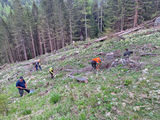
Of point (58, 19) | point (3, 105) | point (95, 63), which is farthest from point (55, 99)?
point (58, 19)

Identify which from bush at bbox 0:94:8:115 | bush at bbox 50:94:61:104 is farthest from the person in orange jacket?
bush at bbox 0:94:8:115

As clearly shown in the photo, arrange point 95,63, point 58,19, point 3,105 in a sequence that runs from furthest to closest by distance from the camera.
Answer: point 58,19 → point 95,63 → point 3,105

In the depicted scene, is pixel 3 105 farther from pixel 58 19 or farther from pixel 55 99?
pixel 58 19

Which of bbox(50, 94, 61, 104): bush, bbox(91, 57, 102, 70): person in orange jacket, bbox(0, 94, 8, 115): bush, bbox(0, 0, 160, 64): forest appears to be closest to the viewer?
bbox(0, 94, 8, 115): bush

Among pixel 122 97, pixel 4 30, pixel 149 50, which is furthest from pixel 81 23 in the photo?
pixel 122 97

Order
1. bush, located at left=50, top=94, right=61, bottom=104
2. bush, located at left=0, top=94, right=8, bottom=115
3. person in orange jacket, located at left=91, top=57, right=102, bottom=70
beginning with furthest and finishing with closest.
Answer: person in orange jacket, located at left=91, top=57, right=102, bottom=70, bush, located at left=50, top=94, right=61, bottom=104, bush, located at left=0, top=94, right=8, bottom=115

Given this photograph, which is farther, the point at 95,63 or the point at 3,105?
the point at 95,63

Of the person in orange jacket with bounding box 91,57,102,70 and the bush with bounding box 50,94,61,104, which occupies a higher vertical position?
the person in orange jacket with bounding box 91,57,102,70

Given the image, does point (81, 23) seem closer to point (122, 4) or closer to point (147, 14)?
point (122, 4)

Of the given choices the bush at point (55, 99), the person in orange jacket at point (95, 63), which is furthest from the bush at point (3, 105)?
the person in orange jacket at point (95, 63)

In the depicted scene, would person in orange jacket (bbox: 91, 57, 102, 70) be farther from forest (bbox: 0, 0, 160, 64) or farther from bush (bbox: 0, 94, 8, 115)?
forest (bbox: 0, 0, 160, 64)

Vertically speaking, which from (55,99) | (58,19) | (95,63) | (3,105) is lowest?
(3,105)

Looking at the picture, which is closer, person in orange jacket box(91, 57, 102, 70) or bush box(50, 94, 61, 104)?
bush box(50, 94, 61, 104)

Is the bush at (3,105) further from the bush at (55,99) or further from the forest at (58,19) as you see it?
the forest at (58,19)
